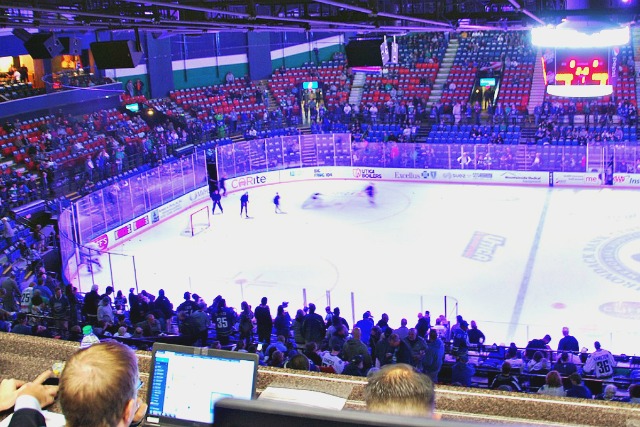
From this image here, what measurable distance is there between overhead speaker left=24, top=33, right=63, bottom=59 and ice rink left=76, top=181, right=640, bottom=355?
562cm

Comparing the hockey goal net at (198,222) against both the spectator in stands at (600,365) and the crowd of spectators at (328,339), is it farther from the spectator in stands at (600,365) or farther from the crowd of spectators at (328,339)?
the spectator in stands at (600,365)

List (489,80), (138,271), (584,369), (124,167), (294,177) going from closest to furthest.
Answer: (584,369) < (138,271) < (124,167) < (294,177) < (489,80)

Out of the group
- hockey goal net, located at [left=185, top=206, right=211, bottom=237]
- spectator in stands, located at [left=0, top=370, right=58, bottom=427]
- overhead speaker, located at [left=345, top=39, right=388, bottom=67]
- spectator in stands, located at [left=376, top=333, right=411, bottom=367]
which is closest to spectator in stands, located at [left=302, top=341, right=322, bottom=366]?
spectator in stands, located at [left=376, top=333, right=411, bottom=367]

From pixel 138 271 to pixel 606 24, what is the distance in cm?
1323

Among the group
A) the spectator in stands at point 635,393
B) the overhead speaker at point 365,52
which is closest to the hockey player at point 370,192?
the overhead speaker at point 365,52

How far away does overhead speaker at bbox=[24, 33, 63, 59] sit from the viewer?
19.4 m

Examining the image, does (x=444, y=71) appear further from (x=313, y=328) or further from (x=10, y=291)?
(x=313, y=328)

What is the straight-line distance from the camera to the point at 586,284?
61.3ft

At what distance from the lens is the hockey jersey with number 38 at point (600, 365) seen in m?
11.0

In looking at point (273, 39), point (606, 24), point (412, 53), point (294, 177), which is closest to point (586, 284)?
point (606, 24)

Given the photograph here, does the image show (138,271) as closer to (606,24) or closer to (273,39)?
(606,24)

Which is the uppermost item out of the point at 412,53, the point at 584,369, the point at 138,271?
the point at 412,53

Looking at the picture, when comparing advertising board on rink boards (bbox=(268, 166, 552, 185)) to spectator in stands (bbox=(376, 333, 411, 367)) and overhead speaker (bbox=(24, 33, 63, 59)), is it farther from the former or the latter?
spectator in stands (bbox=(376, 333, 411, 367))

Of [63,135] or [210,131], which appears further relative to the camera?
[210,131]
